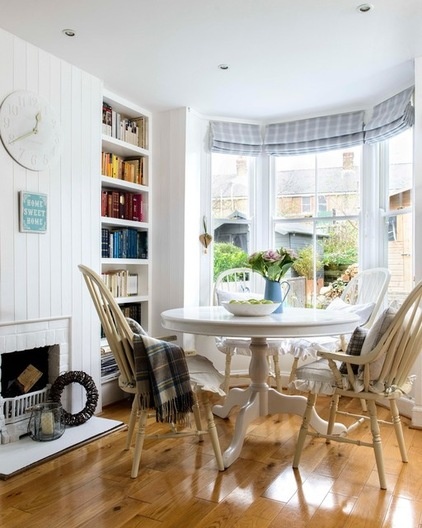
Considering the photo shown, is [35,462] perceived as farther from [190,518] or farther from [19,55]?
[19,55]

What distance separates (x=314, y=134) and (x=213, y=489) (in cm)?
297

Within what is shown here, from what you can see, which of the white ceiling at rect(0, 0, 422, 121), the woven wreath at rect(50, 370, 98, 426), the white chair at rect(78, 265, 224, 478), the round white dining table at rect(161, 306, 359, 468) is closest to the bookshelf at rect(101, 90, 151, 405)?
the white ceiling at rect(0, 0, 422, 121)

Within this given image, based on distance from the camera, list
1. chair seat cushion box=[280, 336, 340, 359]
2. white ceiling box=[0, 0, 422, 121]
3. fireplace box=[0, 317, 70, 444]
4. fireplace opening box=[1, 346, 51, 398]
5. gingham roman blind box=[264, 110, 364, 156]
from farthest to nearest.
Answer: gingham roman blind box=[264, 110, 364, 156] → chair seat cushion box=[280, 336, 340, 359] → fireplace opening box=[1, 346, 51, 398] → fireplace box=[0, 317, 70, 444] → white ceiling box=[0, 0, 422, 121]

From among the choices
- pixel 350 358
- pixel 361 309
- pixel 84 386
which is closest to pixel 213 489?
pixel 350 358

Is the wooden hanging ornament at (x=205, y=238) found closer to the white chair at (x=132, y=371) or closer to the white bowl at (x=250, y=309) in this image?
the white bowl at (x=250, y=309)

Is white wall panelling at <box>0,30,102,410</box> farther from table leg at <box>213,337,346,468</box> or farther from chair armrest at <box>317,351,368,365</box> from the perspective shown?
chair armrest at <box>317,351,368,365</box>

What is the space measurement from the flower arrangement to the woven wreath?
1307mm

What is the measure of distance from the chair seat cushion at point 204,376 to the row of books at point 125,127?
195 centimetres

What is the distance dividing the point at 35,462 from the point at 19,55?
2.27m

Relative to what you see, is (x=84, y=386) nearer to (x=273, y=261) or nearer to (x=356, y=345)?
(x=273, y=261)

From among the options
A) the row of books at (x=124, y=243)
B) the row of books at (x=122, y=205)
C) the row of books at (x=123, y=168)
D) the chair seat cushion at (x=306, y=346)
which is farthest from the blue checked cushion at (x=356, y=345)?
the row of books at (x=123, y=168)

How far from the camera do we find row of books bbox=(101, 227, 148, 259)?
3572 millimetres

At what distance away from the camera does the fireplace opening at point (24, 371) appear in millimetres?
2781

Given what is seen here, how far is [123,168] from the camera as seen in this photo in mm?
3766
